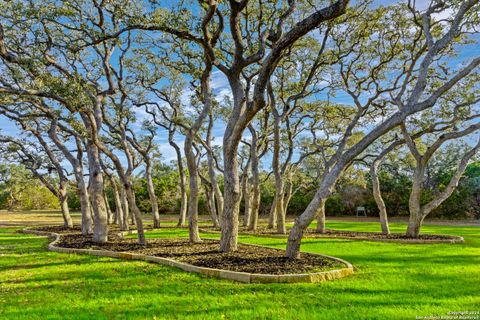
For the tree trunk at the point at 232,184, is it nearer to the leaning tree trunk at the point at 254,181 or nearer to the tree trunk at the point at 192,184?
the tree trunk at the point at 192,184

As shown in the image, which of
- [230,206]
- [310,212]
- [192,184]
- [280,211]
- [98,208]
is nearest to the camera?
[310,212]

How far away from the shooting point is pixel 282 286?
5875mm

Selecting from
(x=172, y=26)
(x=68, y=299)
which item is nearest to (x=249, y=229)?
(x=172, y=26)

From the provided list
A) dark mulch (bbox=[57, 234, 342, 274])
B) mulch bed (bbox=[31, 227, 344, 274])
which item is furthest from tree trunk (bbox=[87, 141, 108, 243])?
dark mulch (bbox=[57, 234, 342, 274])

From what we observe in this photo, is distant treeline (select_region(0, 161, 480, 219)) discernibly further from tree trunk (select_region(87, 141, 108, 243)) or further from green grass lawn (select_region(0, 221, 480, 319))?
green grass lawn (select_region(0, 221, 480, 319))

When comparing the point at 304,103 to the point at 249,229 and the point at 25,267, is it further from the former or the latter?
the point at 25,267

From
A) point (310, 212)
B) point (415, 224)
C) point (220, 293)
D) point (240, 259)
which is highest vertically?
point (310, 212)

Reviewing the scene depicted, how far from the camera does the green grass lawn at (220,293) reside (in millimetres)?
4582

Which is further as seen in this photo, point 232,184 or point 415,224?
point 415,224

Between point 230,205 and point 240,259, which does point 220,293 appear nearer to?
point 240,259

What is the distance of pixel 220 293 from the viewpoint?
548 centimetres

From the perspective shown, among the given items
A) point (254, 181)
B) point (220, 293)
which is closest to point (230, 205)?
point (220, 293)

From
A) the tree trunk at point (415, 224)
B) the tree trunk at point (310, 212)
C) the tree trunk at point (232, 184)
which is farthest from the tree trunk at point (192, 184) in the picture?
the tree trunk at point (415, 224)

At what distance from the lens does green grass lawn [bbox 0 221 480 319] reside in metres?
4.58
